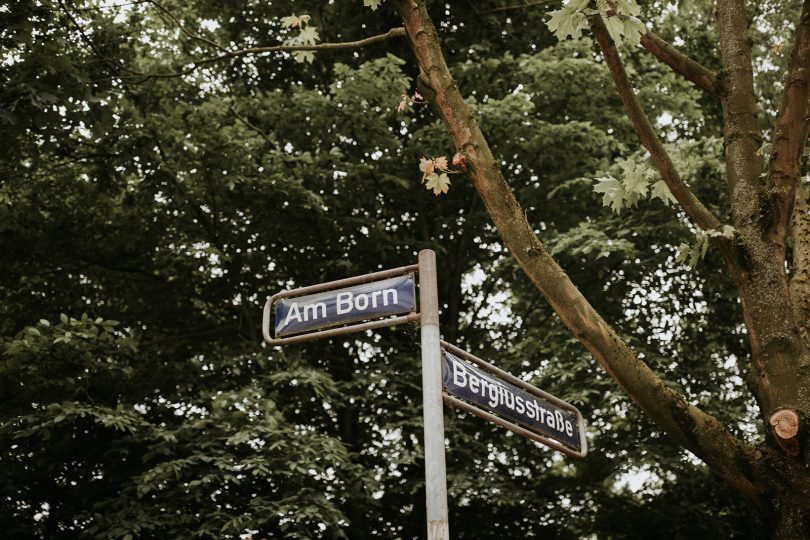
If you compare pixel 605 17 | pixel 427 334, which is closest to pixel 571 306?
pixel 427 334

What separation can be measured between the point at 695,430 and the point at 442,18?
893 centimetres

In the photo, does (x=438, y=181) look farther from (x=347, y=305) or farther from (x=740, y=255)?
(x=740, y=255)

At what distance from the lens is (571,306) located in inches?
160

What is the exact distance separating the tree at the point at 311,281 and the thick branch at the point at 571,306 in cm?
380

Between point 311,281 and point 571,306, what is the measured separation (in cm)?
669

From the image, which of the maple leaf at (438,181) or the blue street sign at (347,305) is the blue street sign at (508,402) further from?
the maple leaf at (438,181)

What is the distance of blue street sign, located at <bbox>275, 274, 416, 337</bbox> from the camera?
367cm

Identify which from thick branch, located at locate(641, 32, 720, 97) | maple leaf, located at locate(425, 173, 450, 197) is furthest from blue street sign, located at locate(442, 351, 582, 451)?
thick branch, located at locate(641, 32, 720, 97)

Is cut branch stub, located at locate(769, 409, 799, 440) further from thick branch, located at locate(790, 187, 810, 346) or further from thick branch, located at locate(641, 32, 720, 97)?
thick branch, located at locate(641, 32, 720, 97)

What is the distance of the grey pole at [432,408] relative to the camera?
10.3ft

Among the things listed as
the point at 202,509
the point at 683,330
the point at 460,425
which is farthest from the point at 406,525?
the point at 683,330

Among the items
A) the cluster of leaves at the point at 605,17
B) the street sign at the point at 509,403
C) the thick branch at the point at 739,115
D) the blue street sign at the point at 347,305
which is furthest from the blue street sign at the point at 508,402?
the cluster of leaves at the point at 605,17

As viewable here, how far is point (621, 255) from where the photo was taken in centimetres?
926

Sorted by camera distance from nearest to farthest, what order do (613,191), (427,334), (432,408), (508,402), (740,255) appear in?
(432,408)
(427,334)
(508,402)
(740,255)
(613,191)
